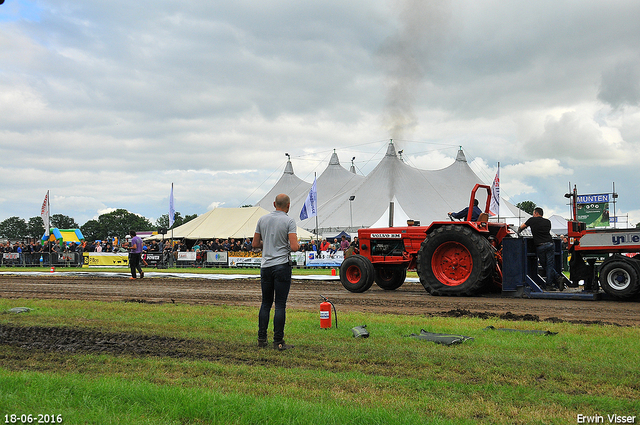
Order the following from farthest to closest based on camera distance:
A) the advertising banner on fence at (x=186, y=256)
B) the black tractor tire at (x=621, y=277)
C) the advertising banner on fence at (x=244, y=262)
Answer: the advertising banner on fence at (x=186, y=256) < the advertising banner on fence at (x=244, y=262) < the black tractor tire at (x=621, y=277)

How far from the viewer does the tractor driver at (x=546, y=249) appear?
1170 centimetres

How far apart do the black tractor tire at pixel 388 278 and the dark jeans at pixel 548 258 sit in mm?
3700

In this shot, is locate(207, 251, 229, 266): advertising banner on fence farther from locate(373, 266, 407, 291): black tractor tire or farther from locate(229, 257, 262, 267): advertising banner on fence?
locate(373, 266, 407, 291): black tractor tire

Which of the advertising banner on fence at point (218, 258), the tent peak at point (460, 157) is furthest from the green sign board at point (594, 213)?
the advertising banner on fence at point (218, 258)

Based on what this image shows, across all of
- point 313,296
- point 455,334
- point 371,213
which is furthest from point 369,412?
point 371,213

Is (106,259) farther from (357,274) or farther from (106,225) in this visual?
(106,225)

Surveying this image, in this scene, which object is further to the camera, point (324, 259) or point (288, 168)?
point (288, 168)

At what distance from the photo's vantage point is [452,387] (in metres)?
4.63

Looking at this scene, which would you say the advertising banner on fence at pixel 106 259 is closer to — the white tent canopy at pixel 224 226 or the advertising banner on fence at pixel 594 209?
the white tent canopy at pixel 224 226

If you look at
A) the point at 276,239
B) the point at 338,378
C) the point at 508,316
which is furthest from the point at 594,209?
the point at 338,378

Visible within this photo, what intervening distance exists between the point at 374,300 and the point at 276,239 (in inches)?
227

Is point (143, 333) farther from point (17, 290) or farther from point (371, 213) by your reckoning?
point (371, 213)

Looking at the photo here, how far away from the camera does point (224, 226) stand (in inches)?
1527

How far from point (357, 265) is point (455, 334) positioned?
672 centimetres
